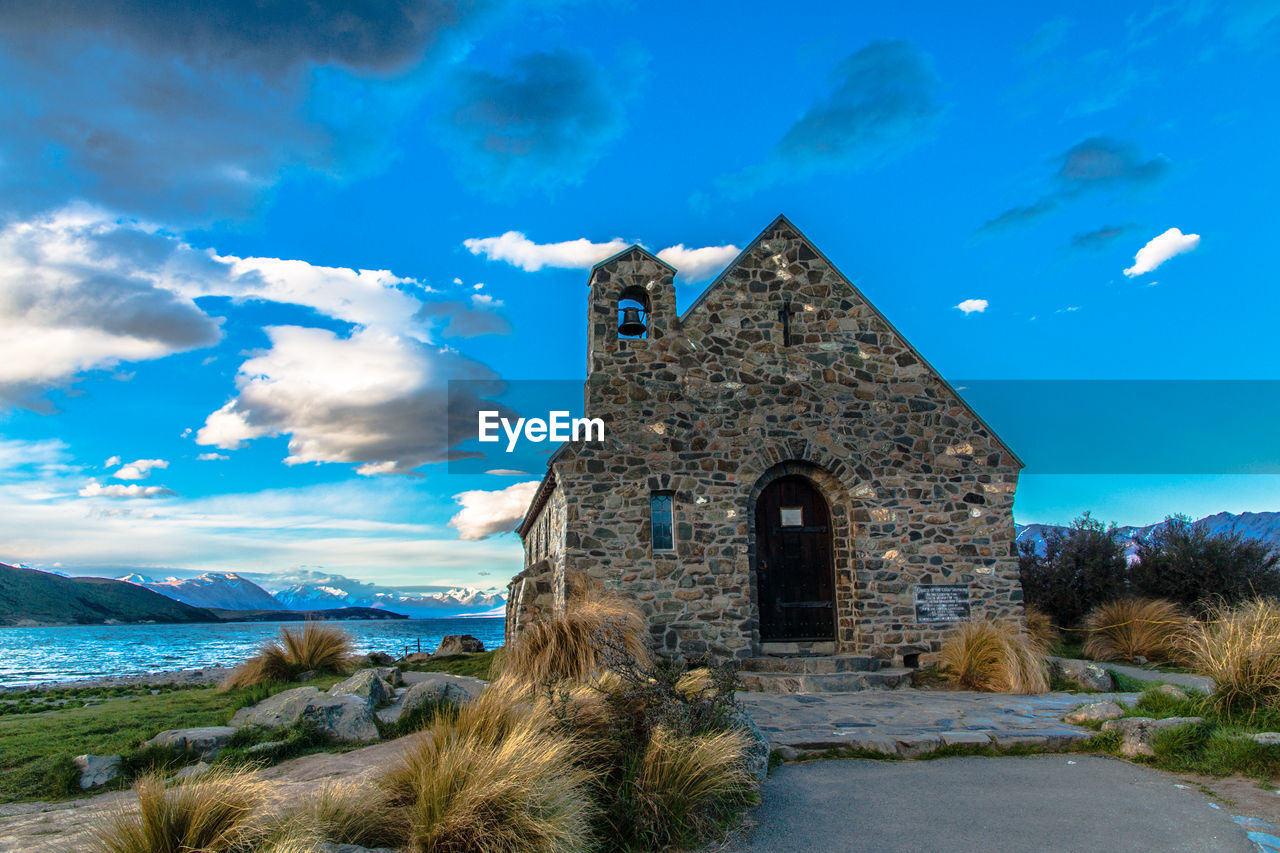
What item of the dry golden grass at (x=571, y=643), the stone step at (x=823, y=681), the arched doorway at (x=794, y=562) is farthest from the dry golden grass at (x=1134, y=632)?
the dry golden grass at (x=571, y=643)

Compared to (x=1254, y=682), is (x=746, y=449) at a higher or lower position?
higher

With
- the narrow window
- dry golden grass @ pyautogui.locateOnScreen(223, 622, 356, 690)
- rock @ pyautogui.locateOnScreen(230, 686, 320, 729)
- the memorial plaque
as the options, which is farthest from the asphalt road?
dry golden grass @ pyautogui.locateOnScreen(223, 622, 356, 690)

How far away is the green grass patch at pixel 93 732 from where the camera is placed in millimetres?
6480

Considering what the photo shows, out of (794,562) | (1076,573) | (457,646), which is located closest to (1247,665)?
(794,562)

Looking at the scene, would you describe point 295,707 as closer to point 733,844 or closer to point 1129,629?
point 733,844

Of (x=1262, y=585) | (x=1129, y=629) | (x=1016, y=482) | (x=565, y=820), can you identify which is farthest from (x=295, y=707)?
(x=1262, y=585)

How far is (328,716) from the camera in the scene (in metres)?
7.74

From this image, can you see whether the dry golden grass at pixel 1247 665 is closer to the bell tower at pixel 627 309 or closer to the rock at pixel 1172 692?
the rock at pixel 1172 692

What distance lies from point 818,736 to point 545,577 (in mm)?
6756

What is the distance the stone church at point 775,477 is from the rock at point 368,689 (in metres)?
3.53

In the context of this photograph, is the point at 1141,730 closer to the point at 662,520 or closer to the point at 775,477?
the point at 775,477

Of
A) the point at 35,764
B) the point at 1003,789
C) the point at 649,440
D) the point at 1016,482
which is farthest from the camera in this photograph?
the point at 1016,482

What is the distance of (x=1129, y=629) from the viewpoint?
14.7 metres

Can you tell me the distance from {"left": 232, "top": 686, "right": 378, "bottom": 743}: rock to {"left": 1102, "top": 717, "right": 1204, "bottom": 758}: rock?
760cm
